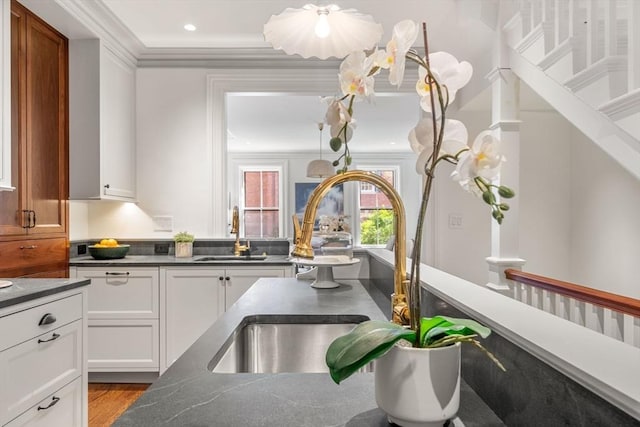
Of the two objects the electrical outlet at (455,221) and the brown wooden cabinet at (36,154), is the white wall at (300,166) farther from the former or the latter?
the brown wooden cabinet at (36,154)

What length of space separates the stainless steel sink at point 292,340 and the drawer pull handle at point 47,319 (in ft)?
3.25

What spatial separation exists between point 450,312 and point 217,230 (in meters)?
2.84

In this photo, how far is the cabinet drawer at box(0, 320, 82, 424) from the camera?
1450 millimetres

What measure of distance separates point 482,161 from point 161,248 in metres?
3.29

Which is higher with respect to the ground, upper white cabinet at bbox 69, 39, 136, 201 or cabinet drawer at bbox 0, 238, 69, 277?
upper white cabinet at bbox 69, 39, 136, 201

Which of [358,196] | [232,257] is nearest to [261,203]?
[358,196]

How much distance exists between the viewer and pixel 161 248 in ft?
Result: 11.0

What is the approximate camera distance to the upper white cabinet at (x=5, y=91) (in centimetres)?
203

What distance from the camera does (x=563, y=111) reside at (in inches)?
80.3

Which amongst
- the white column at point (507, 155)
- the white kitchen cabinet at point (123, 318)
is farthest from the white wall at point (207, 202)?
the white column at point (507, 155)

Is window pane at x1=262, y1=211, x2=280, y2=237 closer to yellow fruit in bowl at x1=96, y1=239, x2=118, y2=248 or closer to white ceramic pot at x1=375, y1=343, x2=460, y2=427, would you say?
yellow fruit in bowl at x1=96, y1=239, x2=118, y2=248

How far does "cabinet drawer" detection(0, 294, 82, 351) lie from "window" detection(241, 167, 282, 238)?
654 cm

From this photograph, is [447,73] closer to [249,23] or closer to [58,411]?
[58,411]

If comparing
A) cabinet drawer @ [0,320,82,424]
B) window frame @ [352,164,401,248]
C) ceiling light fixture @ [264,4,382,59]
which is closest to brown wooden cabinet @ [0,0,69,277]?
cabinet drawer @ [0,320,82,424]
